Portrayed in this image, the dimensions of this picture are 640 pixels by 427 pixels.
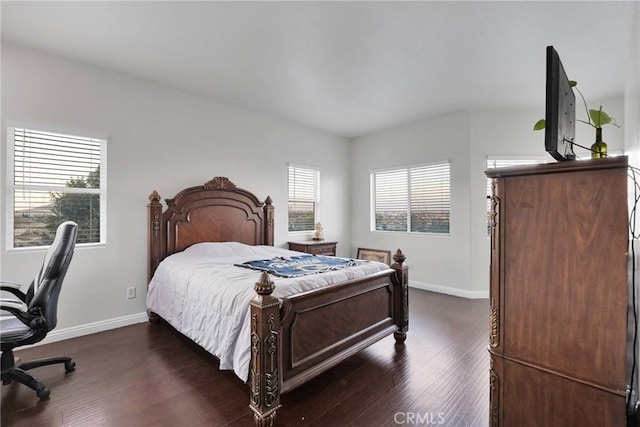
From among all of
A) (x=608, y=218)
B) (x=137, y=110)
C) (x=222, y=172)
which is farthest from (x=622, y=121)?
(x=137, y=110)

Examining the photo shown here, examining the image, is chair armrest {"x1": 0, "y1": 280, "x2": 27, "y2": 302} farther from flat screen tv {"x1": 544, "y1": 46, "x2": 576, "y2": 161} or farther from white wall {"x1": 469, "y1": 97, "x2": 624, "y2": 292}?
white wall {"x1": 469, "y1": 97, "x2": 624, "y2": 292}

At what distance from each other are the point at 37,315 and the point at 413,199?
15.9 ft

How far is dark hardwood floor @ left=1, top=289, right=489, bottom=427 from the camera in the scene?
5.90 feet

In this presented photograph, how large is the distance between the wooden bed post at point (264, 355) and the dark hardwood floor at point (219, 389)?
15 centimetres

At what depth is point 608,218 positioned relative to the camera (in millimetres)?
1100

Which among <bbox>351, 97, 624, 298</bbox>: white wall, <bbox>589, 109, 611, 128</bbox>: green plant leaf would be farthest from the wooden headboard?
<bbox>589, 109, 611, 128</bbox>: green plant leaf

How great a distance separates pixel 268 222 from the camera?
14.7ft

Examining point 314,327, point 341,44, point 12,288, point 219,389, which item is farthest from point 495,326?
point 12,288

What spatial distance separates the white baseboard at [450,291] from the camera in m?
4.37

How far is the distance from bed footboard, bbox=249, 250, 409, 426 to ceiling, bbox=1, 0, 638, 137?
199 centimetres

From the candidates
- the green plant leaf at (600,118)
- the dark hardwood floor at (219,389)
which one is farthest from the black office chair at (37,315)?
the green plant leaf at (600,118)

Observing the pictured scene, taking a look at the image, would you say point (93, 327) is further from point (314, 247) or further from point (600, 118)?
point (600, 118)

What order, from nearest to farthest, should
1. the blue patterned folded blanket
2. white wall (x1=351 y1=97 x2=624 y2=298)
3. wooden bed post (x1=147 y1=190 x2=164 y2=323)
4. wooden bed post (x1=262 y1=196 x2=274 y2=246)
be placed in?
1. the blue patterned folded blanket
2. wooden bed post (x1=147 y1=190 x2=164 y2=323)
3. white wall (x1=351 y1=97 x2=624 y2=298)
4. wooden bed post (x1=262 y1=196 x2=274 y2=246)

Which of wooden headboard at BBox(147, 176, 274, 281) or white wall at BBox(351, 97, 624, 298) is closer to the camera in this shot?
wooden headboard at BBox(147, 176, 274, 281)
